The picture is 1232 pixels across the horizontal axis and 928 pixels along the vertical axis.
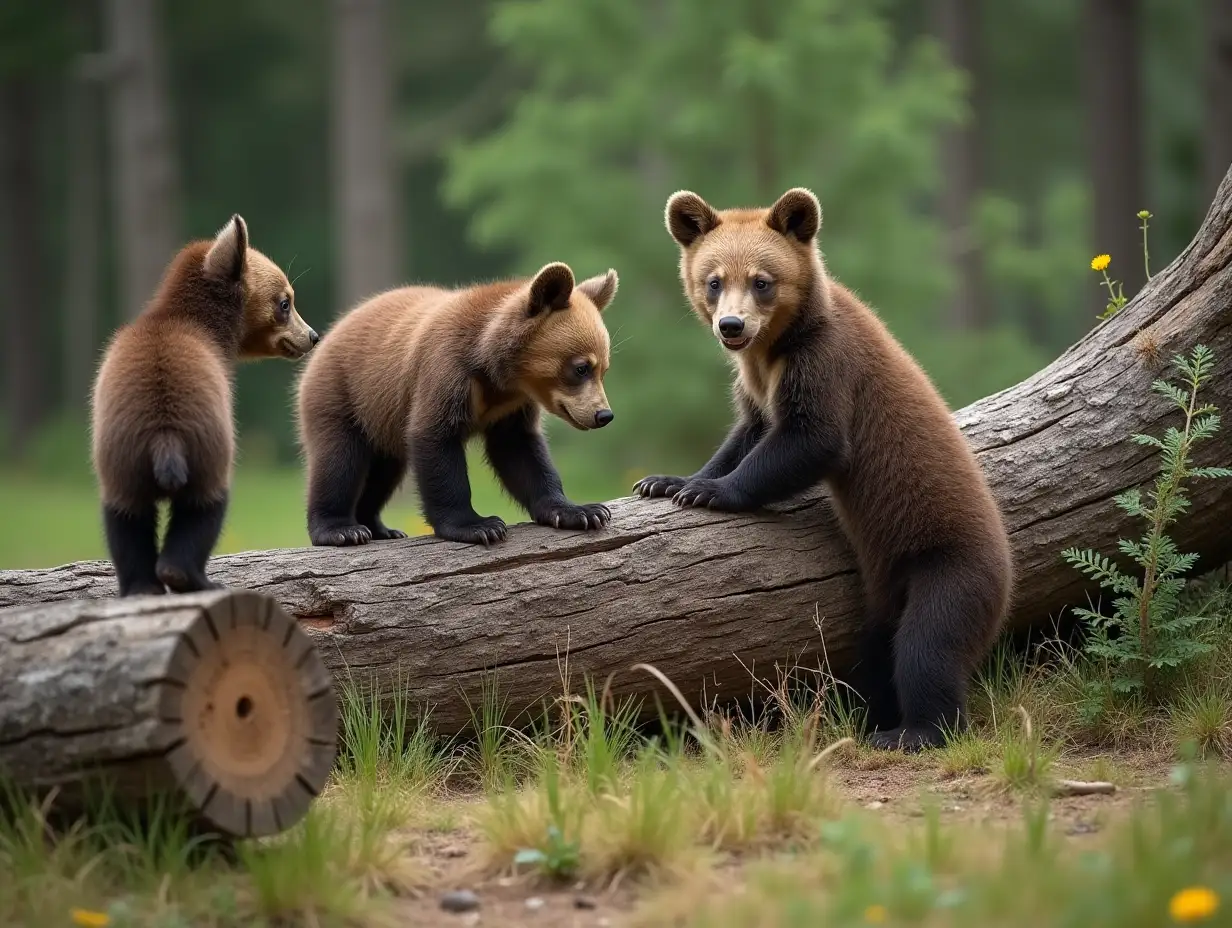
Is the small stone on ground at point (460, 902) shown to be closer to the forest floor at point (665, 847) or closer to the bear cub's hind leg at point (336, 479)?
the forest floor at point (665, 847)

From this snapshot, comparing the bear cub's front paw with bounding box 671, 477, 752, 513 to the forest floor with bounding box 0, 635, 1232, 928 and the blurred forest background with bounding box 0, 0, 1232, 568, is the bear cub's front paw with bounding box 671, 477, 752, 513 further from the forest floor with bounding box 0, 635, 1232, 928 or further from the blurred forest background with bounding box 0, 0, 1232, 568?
the blurred forest background with bounding box 0, 0, 1232, 568

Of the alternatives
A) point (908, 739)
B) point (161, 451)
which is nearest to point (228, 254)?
point (161, 451)

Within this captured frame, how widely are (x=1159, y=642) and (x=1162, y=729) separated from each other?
1.21ft

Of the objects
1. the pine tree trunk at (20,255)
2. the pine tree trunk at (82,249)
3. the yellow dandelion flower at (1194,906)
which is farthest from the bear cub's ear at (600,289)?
the pine tree trunk at (20,255)

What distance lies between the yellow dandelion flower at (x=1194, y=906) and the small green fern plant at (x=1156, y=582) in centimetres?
234

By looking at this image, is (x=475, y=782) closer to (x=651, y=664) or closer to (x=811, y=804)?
(x=651, y=664)

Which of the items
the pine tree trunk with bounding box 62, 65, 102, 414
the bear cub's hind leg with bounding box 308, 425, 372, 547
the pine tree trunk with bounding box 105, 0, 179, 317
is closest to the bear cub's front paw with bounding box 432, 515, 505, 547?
the bear cub's hind leg with bounding box 308, 425, 372, 547

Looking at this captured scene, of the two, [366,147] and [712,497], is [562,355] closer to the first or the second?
[712,497]

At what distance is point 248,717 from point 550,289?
242cm

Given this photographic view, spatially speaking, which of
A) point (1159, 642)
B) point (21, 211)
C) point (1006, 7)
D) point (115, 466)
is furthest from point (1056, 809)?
point (21, 211)

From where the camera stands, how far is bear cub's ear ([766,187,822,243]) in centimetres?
587

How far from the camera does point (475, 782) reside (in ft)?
16.9

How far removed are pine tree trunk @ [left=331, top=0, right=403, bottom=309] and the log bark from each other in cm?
1359

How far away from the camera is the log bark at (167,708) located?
3.63 m
